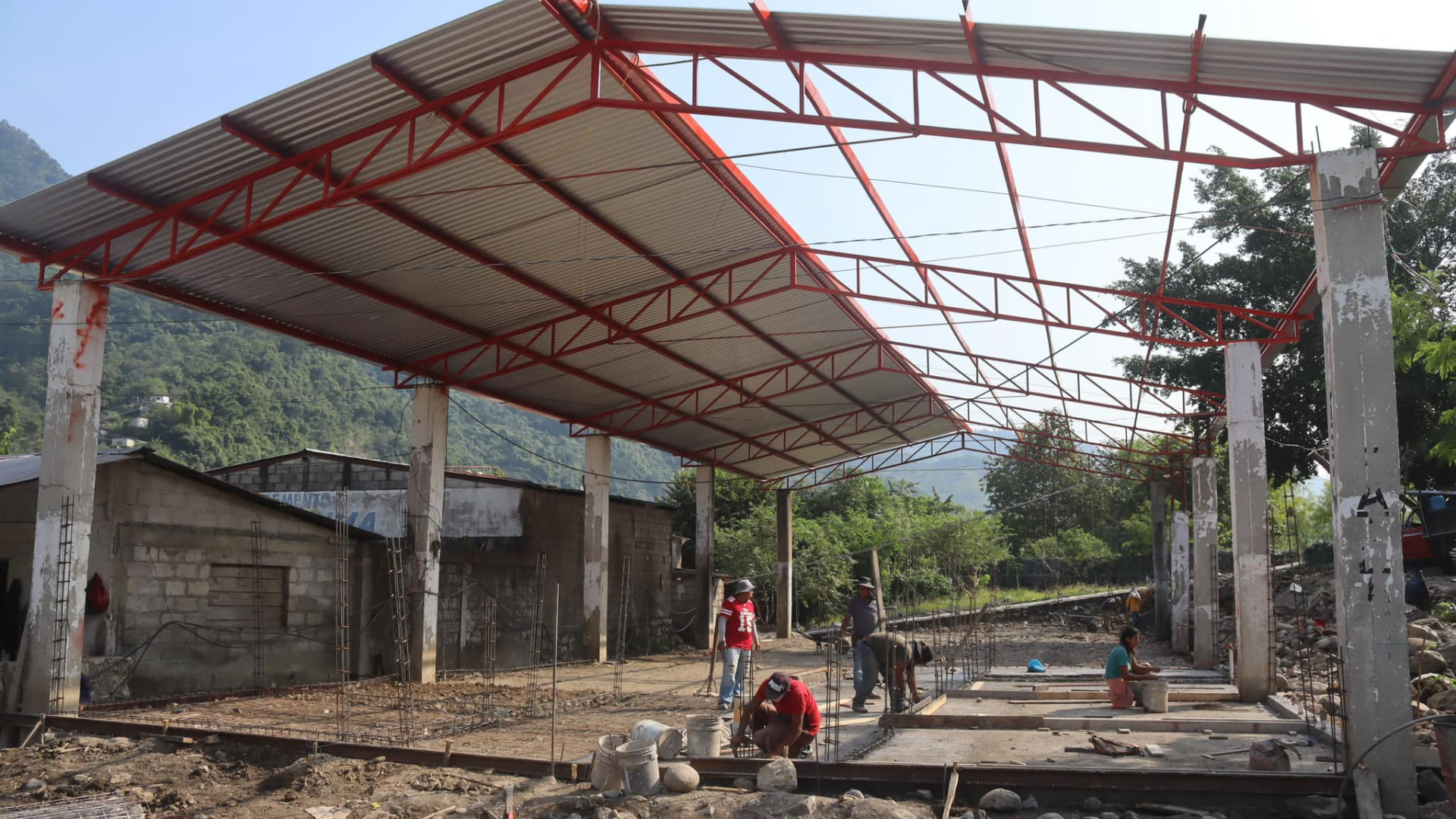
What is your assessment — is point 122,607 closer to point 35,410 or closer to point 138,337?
point 35,410

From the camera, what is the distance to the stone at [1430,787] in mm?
7918

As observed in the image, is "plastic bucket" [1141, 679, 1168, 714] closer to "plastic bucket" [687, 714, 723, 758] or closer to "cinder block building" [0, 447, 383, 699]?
"plastic bucket" [687, 714, 723, 758]

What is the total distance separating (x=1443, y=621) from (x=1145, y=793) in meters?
12.2

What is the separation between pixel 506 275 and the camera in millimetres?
16094

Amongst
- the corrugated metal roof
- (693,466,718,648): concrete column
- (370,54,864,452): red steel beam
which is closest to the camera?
the corrugated metal roof

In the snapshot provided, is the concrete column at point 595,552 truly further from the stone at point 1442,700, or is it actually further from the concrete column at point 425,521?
the stone at point 1442,700

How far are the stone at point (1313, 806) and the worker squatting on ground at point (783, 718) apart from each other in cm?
380

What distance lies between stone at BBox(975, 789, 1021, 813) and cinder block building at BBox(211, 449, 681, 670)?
14.6m

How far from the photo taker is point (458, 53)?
1088 centimetres

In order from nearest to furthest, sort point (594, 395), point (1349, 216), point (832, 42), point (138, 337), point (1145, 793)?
point (1145, 793)
point (1349, 216)
point (832, 42)
point (594, 395)
point (138, 337)

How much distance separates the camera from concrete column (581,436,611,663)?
24.0 m

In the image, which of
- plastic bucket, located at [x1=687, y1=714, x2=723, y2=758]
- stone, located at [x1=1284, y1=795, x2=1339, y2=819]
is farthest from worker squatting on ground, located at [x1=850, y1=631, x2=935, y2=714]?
stone, located at [x1=1284, y1=795, x2=1339, y2=819]

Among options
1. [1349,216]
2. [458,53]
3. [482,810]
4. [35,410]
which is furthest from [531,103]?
[35,410]

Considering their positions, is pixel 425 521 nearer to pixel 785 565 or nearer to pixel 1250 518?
pixel 1250 518
